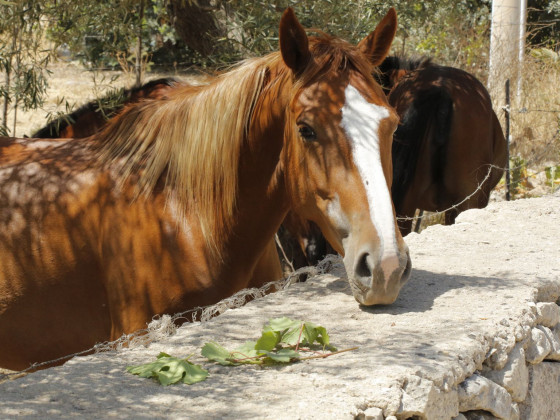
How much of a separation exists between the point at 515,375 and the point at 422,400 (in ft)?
2.33

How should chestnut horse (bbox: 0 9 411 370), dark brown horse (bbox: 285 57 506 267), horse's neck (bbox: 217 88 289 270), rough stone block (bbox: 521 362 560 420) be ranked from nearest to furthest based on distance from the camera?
rough stone block (bbox: 521 362 560 420), chestnut horse (bbox: 0 9 411 370), horse's neck (bbox: 217 88 289 270), dark brown horse (bbox: 285 57 506 267)

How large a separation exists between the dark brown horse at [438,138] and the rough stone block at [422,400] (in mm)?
3859

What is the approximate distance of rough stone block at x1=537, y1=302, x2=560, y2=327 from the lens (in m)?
3.00

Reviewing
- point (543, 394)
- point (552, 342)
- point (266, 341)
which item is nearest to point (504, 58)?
point (552, 342)

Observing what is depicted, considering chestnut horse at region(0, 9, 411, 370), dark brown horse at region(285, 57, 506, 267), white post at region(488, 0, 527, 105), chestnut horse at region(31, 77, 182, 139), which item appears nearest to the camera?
chestnut horse at region(0, 9, 411, 370)

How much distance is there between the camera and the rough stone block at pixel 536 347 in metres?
2.85

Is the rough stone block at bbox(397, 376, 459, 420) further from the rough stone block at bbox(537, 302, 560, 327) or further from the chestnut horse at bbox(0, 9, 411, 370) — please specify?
the rough stone block at bbox(537, 302, 560, 327)

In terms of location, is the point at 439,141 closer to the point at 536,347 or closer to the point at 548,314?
the point at 548,314

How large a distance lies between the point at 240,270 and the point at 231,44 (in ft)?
9.74

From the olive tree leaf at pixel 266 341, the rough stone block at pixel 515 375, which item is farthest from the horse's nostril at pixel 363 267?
the rough stone block at pixel 515 375

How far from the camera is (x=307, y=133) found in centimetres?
301

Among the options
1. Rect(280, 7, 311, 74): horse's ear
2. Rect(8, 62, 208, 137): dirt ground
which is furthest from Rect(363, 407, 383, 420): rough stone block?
Rect(8, 62, 208, 137): dirt ground

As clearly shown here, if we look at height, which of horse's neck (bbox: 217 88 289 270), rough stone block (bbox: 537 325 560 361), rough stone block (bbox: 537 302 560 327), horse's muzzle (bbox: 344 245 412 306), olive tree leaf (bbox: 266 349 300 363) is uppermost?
horse's neck (bbox: 217 88 289 270)

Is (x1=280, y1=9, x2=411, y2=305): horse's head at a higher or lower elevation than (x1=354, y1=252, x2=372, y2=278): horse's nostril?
higher
